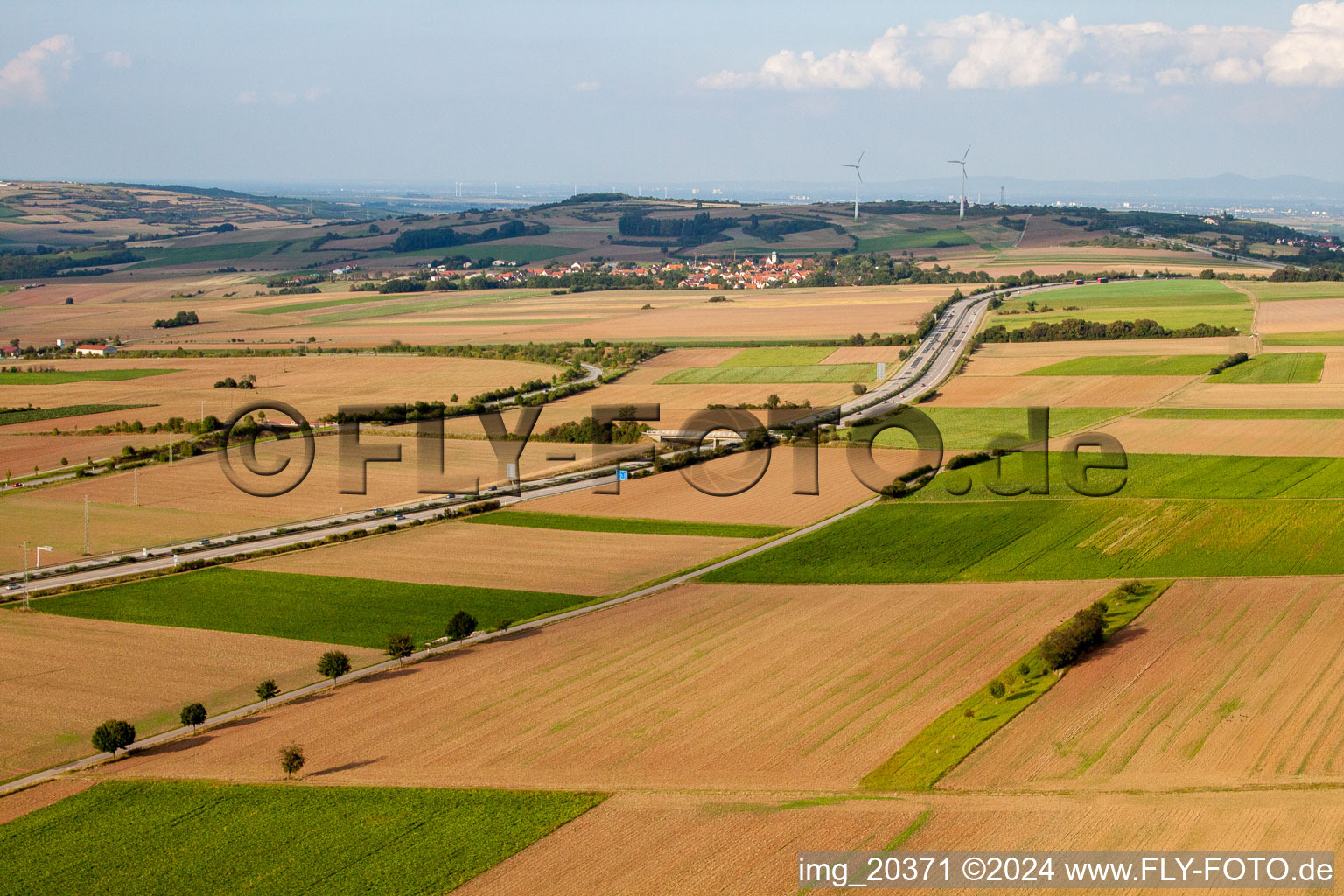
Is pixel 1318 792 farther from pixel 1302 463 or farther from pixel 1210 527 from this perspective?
pixel 1302 463

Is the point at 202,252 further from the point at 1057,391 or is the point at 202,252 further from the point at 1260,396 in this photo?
the point at 1260,396

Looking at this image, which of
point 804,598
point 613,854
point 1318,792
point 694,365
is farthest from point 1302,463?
point 694,365

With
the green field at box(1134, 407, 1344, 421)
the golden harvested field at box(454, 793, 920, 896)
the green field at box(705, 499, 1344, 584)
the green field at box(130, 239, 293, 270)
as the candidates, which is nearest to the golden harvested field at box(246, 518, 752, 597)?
the green field at box(705, 499, 1344, 584)

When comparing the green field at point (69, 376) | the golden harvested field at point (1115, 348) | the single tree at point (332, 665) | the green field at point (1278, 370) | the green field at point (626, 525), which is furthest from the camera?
Result: the green field at point (69, 376)

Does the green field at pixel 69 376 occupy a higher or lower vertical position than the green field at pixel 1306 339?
lower

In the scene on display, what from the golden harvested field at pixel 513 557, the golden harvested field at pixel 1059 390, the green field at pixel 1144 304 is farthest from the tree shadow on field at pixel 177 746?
the green field at pixel 1144 304

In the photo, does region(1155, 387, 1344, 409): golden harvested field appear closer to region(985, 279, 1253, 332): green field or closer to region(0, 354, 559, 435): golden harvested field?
region(985, 279, 1253, 332): green field

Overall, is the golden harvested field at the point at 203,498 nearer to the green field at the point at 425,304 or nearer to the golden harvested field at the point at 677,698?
the golden harvested field at the point at 677,698
